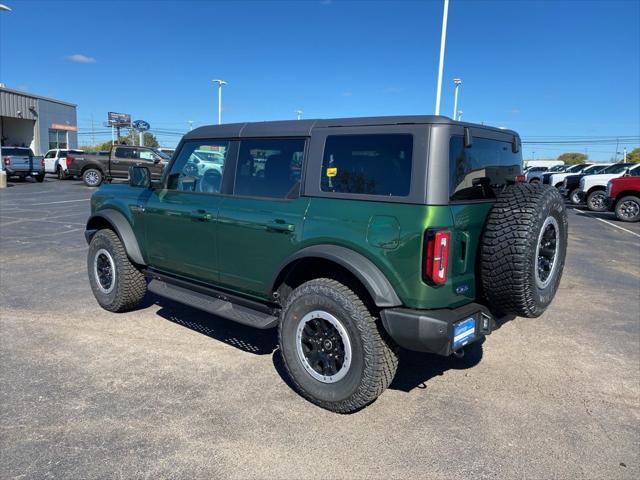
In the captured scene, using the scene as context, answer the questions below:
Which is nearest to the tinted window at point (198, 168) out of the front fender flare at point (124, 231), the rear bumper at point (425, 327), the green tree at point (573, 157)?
the front fender flare at point (124, 231)

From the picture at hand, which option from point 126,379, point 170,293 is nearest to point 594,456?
point 126,379

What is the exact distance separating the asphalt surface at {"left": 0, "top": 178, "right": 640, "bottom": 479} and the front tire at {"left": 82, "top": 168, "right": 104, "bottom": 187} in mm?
20585

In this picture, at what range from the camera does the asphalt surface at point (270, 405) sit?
8.97ft

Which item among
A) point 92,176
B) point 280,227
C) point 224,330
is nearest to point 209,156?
point 280,227

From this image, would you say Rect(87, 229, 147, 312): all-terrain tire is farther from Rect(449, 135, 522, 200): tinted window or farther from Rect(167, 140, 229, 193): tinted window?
Rect(449, 135, 522, 200): tinted window

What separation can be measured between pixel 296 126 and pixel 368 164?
2.57ft

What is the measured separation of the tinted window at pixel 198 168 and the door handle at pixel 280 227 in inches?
31.7

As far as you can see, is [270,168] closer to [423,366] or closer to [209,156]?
[209,156]

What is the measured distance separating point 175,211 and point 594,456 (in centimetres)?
364

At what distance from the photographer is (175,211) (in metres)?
4.39

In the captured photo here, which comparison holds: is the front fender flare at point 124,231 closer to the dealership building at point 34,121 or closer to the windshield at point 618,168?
the windshield at point 618,168

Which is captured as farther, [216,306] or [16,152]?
[16,152]

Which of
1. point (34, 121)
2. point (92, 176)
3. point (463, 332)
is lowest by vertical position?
point (463, 332)

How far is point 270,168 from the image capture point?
3842 millimetres
